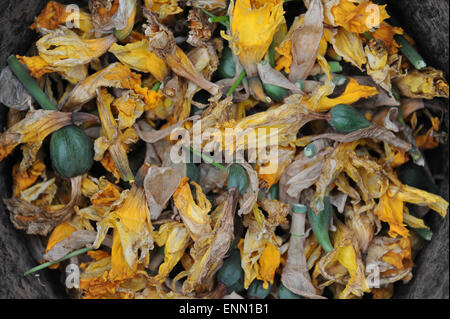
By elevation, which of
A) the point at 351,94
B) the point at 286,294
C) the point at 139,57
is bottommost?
the point at 286,294

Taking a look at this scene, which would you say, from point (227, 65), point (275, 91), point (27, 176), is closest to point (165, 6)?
point (227, 65)

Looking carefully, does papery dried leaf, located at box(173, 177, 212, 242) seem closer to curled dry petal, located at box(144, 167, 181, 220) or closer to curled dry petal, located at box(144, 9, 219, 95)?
curled dry petal, located at box(144, 167, 181, 220)

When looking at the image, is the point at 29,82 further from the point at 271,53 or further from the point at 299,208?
the point at 299,208

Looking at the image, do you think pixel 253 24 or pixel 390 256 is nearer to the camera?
pixel 253 24

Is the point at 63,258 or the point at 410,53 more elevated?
the point at 410,53

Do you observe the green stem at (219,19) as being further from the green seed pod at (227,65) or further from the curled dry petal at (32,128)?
the curled dry petal at (32,128)

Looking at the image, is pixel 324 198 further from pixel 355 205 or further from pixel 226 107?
pixel 226 107

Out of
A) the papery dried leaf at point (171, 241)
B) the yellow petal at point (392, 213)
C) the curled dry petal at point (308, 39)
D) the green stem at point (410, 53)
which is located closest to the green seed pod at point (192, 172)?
the papery dried leaf at point (171, 241)
